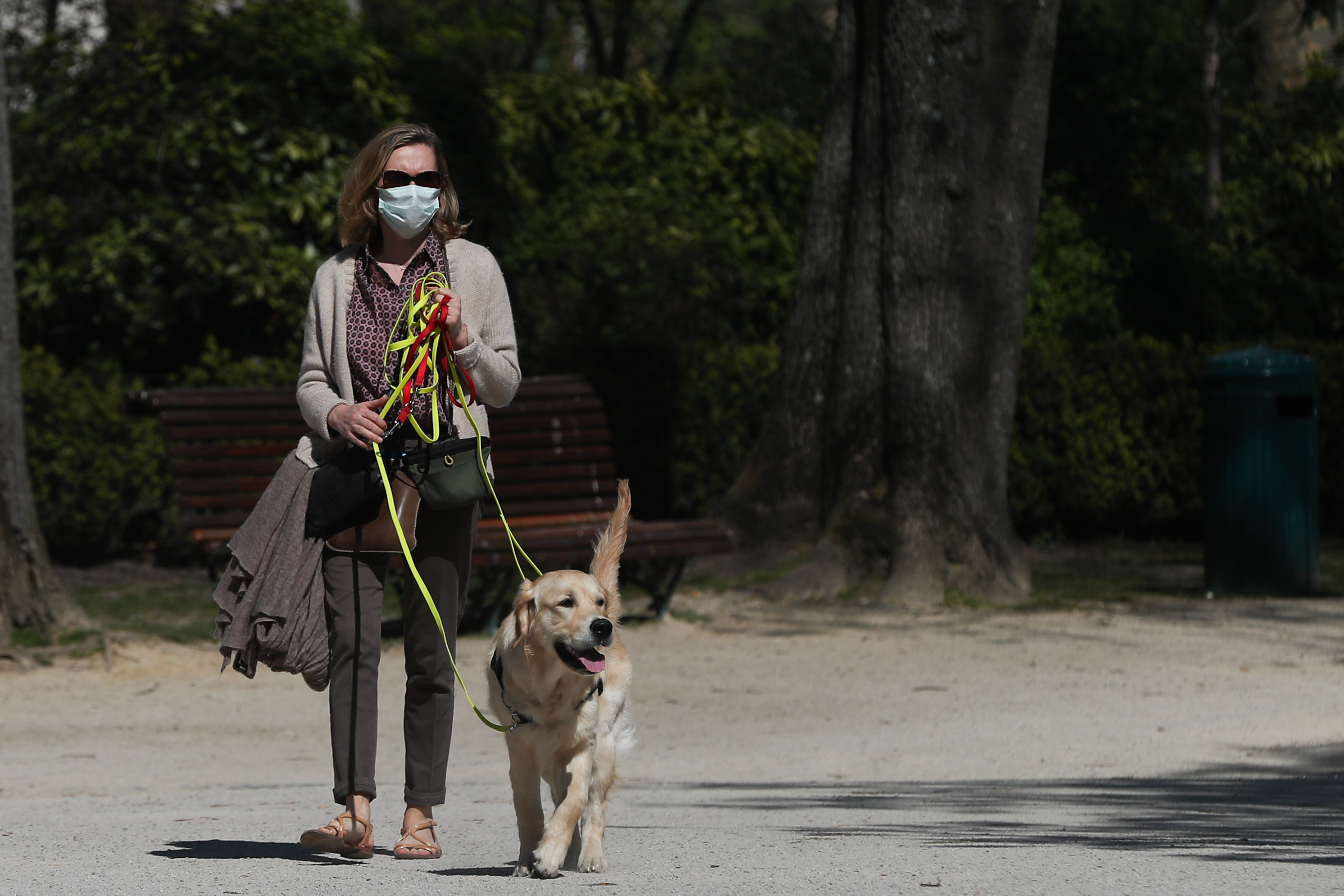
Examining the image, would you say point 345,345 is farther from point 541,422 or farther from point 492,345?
point 541,422

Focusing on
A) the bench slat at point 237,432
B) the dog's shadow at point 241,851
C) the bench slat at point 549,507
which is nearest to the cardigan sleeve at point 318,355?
the dog's shadow at point 241,851

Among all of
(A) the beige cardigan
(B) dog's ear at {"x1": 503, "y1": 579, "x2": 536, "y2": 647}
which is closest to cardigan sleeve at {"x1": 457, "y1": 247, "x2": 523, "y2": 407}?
(A) the beige cardigan

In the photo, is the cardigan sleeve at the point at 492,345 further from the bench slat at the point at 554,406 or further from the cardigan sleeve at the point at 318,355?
the bench slat at the point at 554,406

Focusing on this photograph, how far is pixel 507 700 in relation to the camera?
4.44m

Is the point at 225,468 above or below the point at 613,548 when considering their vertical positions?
below

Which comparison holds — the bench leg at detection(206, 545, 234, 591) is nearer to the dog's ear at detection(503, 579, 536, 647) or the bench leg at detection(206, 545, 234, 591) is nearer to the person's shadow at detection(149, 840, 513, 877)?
the person's shadow at detection(149, 840, 513, 877)

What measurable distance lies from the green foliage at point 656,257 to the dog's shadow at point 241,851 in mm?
8211

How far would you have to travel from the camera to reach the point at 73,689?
7.75 metres

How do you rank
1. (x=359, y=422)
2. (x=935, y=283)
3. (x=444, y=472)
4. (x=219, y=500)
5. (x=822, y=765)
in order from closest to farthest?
(x=359, y=422) → (x=444, y=472) → (x=822, y=765) → (x=219, y=500) → (x=935, y=283)

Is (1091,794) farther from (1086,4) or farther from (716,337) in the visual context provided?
(1086,4)

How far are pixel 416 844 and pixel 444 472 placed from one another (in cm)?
101

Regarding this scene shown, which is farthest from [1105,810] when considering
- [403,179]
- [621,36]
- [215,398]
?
[621,36]

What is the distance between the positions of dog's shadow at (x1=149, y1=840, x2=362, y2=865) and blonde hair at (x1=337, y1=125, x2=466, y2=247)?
1629mm

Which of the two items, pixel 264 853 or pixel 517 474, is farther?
pixel 517 474
